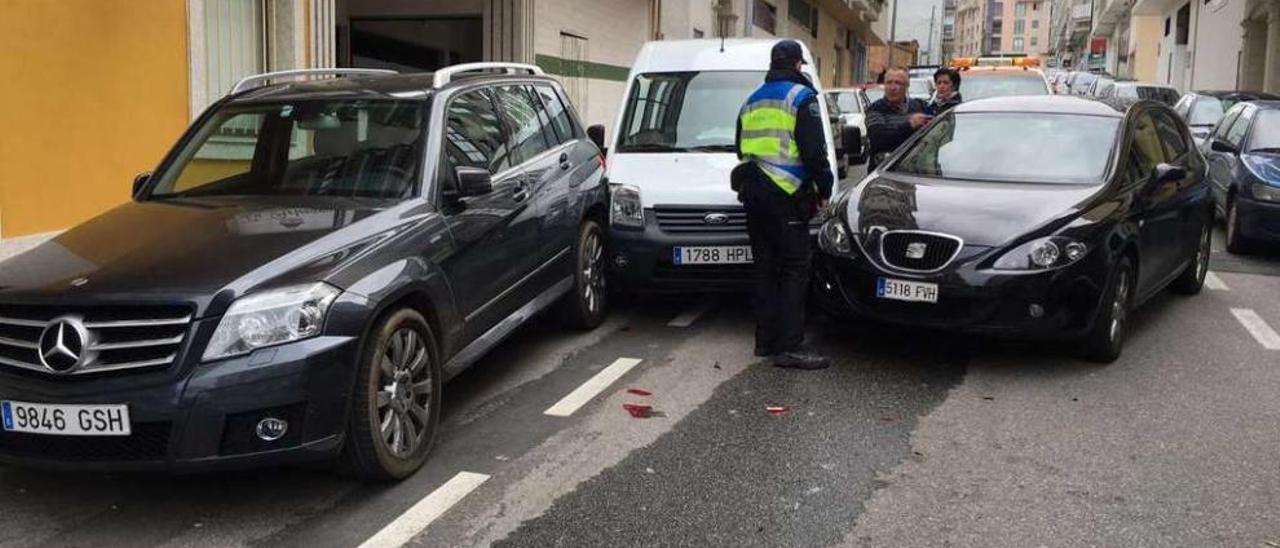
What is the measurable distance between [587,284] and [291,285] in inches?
129

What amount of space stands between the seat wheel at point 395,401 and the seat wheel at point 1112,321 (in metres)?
3.67

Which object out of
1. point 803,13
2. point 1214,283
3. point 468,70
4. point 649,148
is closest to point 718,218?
point 649,148

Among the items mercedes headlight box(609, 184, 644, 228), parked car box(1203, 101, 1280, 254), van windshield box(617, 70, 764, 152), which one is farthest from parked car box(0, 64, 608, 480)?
parked car box(1203, 101, 1280, 254)

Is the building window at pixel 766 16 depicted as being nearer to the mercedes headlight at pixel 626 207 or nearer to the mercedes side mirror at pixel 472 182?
the mercedes headlight at pixel 626 207

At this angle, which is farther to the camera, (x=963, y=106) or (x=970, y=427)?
(x=963, y=106)

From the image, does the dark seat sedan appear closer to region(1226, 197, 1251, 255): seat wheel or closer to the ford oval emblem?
the ford oval emblem

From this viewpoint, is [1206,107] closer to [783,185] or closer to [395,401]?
[783,185]

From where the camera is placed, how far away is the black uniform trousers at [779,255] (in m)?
6.31

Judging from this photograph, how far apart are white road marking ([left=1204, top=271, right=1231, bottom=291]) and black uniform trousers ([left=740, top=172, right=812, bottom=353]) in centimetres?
429

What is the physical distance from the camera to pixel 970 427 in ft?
17.4

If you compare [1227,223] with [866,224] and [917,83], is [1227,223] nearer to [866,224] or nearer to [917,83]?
[866,224]

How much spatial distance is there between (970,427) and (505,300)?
94.3 inches

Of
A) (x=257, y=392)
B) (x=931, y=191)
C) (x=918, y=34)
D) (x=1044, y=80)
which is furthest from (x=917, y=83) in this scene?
(x=918, y=34)

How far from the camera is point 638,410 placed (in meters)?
5.62
